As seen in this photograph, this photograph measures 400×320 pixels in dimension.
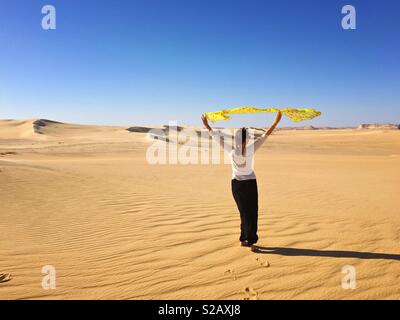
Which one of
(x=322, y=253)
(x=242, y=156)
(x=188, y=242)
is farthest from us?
(x=188, y=242)

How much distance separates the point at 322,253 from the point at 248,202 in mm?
1272

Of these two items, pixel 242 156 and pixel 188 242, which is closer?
pixel 242 156

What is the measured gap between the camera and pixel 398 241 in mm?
5301

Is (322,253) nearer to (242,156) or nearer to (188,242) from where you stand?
(242,156)

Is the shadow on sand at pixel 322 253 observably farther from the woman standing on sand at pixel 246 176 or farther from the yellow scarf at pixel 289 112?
the yellow scarf at pixel 289 112

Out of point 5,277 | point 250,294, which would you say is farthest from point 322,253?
point 5,277

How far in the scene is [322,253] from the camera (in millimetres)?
4801

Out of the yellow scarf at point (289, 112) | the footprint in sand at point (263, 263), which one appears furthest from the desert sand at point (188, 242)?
the yellow scarf at point (289, 112)

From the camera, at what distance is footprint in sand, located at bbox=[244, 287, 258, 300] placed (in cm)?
355

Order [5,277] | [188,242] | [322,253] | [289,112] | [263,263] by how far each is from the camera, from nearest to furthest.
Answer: [5,277], [263,263], [322,253], [289,112], [188,242]

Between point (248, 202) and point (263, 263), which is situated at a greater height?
point (248, 202)

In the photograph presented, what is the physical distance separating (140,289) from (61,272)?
1.19 m
